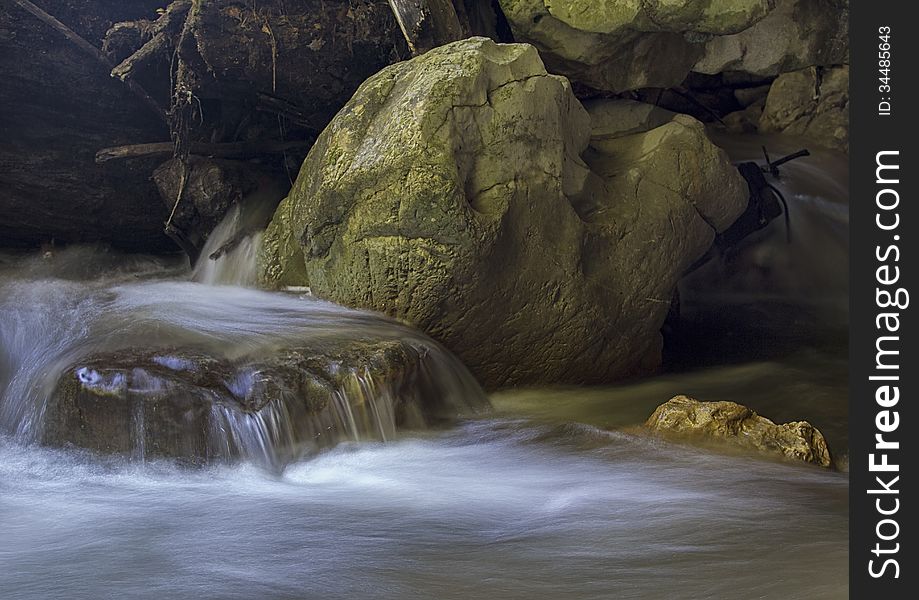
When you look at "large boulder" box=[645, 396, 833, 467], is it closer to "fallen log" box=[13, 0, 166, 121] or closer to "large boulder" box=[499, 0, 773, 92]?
"large boulder" box=[499, 0, 773, 92]

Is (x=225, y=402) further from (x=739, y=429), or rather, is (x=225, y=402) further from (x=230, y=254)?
(x=230, y=254)

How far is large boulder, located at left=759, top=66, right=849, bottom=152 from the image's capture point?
835 cm

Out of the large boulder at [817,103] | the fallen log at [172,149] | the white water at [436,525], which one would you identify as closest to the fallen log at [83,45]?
the fallen log at [172,149]

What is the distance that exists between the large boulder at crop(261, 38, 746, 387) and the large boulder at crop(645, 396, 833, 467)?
121cm

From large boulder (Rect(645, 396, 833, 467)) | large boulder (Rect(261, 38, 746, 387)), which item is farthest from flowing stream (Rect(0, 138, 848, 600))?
large boulder (Rect(261, 38, 746, 387))

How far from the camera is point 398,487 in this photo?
13.4 ft

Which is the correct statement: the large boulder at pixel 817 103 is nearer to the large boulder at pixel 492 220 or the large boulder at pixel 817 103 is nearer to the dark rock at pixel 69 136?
the large boulder at pixel 492 220

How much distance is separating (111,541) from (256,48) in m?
4.17

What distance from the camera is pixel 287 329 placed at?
517 cm

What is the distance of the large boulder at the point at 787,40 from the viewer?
7.52 metres

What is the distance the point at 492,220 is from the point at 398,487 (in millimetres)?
1851

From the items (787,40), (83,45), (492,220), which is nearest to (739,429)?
(492,220)

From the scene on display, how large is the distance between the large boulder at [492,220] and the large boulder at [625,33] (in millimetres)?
712

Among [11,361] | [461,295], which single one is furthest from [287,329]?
[11,361]
